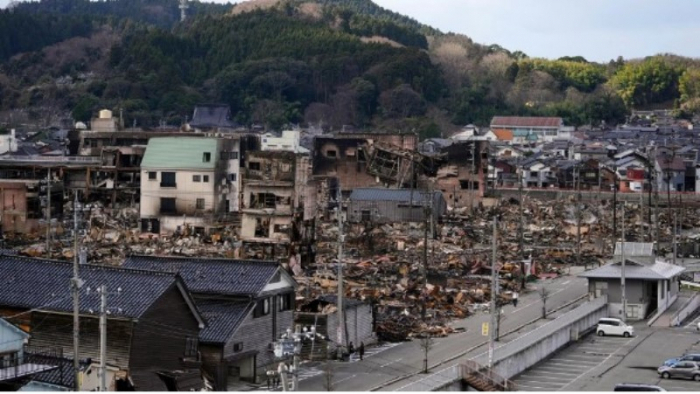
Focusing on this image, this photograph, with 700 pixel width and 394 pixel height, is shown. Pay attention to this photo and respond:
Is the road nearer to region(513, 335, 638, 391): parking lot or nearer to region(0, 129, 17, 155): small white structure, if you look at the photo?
region(513, 335, 638, 391): parking lot

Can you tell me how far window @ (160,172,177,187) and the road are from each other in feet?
38.9

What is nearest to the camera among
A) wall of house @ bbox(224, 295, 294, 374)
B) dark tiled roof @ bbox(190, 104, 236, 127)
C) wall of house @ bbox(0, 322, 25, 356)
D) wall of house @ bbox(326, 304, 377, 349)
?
wall of house @ bbox(0, 322, 25, 356)

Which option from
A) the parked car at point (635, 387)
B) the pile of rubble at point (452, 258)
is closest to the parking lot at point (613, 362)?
the parked car at point (635, 387)

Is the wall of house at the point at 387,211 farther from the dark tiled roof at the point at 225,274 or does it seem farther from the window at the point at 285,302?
the dark tiled roof at the point at 225,274

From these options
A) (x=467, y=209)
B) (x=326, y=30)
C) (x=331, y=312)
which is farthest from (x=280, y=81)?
(x=331, y=312)

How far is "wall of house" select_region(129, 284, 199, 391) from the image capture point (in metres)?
14.6

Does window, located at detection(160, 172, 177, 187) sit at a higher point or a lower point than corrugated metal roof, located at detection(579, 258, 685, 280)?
higher

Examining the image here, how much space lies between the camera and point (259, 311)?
55.6ft

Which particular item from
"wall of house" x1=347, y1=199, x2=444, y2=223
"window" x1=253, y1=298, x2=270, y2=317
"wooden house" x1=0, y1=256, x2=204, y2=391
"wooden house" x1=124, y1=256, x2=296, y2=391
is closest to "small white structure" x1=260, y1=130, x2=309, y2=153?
"wall of house" x1=347, y1=199, x2=444, y2=223

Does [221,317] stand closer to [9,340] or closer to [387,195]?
[9,340]

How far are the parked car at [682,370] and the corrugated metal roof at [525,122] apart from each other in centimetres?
5353

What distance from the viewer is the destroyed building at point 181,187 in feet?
107

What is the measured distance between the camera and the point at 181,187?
1293 inches

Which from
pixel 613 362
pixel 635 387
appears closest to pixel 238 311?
pixel 635 387
